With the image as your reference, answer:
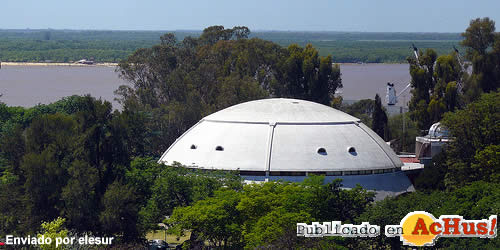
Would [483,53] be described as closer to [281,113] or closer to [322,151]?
[281,113]

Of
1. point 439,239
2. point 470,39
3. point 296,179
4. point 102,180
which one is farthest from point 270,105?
point 470,39

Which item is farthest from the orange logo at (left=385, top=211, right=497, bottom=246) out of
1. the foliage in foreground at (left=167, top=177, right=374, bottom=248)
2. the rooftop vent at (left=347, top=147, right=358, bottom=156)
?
the rooftop vent at (left=347, top=147, right=358, bottom=156)

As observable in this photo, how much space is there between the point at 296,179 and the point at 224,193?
9.72 meters

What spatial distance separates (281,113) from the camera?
217 feet

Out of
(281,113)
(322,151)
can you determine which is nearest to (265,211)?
(322,151)

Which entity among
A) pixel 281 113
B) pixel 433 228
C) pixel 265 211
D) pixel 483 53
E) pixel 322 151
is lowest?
pixel 265 211

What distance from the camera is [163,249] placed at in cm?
5409

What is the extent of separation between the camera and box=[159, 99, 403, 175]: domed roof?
6116 centimetres

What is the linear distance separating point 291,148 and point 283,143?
839 millimetres

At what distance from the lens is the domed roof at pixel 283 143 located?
61156 millimetres

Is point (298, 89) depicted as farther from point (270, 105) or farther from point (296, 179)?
point (296, 179)

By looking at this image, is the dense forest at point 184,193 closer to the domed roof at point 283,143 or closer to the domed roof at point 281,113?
the domed roof at point 283,143

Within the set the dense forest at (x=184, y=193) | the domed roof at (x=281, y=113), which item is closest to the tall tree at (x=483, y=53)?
the dense forest at (x=184, y=193)

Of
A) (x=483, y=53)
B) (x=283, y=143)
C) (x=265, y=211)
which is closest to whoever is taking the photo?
(x=265, y=211)
